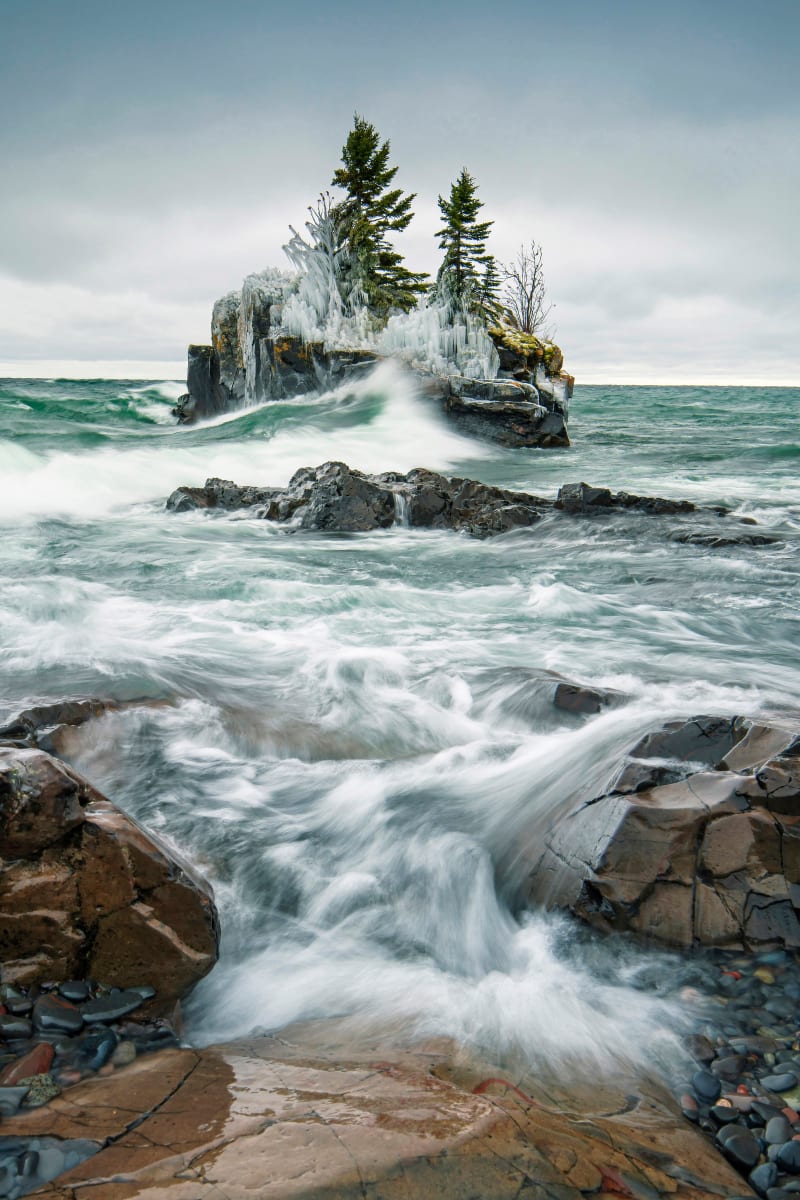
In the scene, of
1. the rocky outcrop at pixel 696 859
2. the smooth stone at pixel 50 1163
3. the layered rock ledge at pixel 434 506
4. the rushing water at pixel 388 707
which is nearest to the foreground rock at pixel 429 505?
the layered rock ledge at pixel 434 506

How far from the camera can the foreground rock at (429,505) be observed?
37.2 ft

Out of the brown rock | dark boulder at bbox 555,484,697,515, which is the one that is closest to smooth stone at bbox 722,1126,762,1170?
the brown rock

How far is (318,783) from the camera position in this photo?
13.8ft

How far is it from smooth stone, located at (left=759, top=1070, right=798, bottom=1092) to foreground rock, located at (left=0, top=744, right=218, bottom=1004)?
1.75 m

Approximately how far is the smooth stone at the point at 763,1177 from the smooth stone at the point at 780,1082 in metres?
0.28

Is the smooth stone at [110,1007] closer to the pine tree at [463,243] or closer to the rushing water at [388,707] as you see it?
the rushing water at [388,707]

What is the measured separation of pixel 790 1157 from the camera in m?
1.89

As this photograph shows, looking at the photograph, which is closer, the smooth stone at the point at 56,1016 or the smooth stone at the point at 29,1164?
the smooth stone at the point at 29,1164

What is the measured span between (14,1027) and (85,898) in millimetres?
388

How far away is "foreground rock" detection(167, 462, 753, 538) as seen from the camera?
1133 cm

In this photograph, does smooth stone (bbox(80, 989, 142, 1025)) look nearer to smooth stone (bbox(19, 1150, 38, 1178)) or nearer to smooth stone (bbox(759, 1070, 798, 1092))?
smooth stone (bbox(19, 1150, 38, 1178))

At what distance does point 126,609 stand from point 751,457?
1869 cm

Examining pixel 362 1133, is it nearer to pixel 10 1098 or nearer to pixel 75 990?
pixel 10 1098

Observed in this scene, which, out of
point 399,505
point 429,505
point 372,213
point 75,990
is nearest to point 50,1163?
point 75,990
